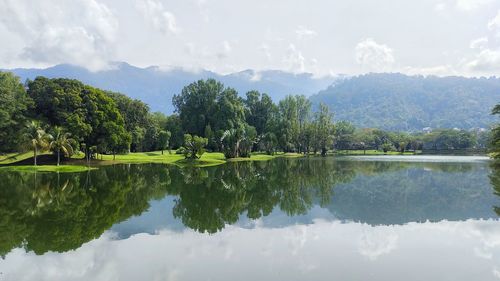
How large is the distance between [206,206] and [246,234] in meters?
7.62

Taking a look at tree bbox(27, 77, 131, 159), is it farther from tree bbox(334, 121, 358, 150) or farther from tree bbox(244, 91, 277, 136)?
tree bbox(334, 121, 358, 150)

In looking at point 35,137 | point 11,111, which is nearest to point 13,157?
point 11,111

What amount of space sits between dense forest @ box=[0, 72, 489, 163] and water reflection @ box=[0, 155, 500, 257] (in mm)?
23650

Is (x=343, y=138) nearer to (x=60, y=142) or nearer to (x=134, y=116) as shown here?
(x=134, y=116)

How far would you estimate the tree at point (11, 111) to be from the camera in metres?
56.4

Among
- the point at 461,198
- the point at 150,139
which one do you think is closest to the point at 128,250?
the point at 461,198

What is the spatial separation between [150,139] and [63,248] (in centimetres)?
8801

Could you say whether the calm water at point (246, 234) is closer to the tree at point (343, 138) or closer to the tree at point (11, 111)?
the tree at point (11, 111)

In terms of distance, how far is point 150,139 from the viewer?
10106 centimetres

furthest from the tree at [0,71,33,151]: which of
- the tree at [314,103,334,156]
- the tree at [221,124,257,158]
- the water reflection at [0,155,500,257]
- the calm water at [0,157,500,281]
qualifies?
the tree at [314,103,334,156]

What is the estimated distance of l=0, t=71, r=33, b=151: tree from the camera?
56.4 m

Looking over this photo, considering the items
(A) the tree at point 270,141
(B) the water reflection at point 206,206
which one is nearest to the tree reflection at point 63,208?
(B) the water reflection at point 206,206

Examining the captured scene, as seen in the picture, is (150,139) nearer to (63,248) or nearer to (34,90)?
(34,90)

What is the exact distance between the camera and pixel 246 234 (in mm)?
17500
